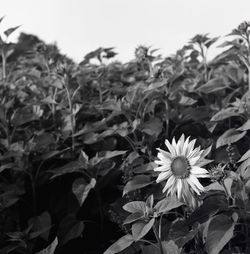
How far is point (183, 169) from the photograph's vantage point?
8.11 ft

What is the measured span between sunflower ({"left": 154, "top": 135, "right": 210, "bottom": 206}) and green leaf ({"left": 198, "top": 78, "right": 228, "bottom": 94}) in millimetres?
1425

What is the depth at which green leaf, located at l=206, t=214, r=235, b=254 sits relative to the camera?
92.5 inches

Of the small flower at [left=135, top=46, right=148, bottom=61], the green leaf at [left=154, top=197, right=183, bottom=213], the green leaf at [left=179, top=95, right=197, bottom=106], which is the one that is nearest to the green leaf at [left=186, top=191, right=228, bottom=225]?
the green leaf at [left=154, top=197, right=183, bottom=213]

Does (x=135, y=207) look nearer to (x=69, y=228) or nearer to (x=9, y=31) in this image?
(x=69, y=228)

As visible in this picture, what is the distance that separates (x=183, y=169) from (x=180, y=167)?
17 millimetres

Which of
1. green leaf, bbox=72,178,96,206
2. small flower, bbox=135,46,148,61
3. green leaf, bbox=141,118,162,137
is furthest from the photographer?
small flower, bbox=135,46,148,61

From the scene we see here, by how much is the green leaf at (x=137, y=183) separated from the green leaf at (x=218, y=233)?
58 cm

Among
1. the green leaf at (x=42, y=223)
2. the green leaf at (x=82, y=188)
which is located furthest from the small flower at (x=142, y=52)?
the green leaf at (x=42, y=223)

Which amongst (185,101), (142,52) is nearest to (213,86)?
(185,101)

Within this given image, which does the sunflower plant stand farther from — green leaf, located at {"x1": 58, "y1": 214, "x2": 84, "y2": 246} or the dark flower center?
green leaf, located at {"x1": 58, "y1": 214, "x2": 84, "y2": 246}

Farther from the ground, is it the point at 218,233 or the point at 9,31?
the point at 9,31

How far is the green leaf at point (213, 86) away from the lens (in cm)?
387

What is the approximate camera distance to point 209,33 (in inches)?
178

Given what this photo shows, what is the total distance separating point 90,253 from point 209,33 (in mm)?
2118
